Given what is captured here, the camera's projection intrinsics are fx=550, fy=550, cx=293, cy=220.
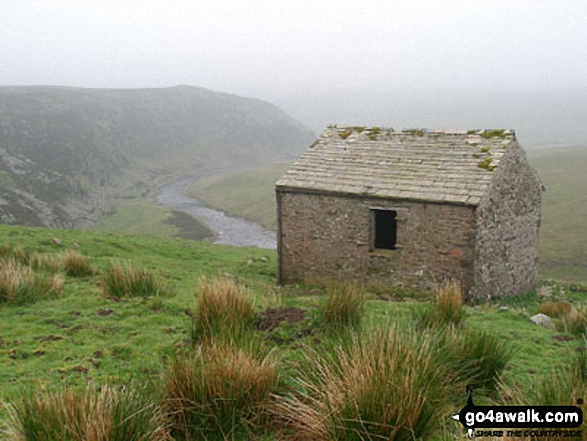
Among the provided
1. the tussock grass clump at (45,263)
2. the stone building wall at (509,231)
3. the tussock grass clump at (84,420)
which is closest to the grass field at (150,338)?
the tussock grass clump at (84,420)

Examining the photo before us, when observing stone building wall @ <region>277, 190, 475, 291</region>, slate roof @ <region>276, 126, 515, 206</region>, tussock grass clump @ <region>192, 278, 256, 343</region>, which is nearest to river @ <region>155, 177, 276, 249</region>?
slate roof @ <region>276, 126, 515, 206</region>

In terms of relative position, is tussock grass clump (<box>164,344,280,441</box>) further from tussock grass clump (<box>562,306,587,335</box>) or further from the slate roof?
the slate roof

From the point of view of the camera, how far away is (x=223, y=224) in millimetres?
41188

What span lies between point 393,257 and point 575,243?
1674 centimetres

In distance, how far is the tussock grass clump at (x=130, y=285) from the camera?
31.5 feet

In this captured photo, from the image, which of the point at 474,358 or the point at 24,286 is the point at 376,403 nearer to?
the point at 474,358

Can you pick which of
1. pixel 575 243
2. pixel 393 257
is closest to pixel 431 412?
pixel 393 257

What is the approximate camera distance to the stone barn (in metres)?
14.4

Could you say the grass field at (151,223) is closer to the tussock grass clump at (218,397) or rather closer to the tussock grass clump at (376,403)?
the tussock grass clump at (218,397)

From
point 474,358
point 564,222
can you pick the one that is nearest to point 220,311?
point 474,358

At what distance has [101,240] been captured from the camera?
19969 mm

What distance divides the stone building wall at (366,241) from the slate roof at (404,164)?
0.33 m

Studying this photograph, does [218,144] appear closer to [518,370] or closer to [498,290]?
[498,290]

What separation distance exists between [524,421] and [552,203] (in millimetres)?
36412
